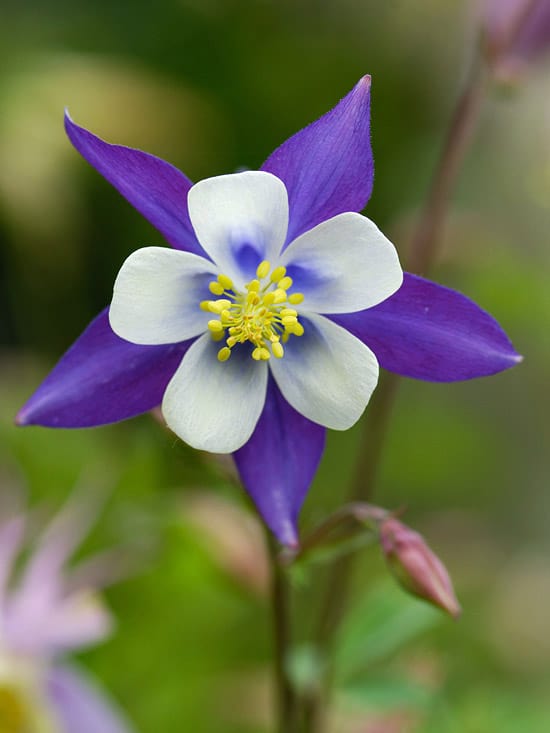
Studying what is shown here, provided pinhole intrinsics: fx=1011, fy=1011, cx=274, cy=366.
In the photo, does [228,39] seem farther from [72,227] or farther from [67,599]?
[67,599]

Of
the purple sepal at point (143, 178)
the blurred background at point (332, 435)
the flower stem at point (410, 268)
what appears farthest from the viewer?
the blurred background at point (332, 435)

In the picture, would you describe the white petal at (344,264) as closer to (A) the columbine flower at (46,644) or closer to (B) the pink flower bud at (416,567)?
(B) the pink flower bud at (416,567)

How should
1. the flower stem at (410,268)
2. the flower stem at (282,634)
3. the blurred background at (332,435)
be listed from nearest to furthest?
the flower stem at (282,634) → the flower stem at (410,268) → the blurred background at (332,435)

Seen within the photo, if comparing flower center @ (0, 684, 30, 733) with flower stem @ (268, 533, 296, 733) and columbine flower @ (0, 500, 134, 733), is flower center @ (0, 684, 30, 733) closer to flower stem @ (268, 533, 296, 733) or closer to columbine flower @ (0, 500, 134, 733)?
columbine flower @ (0, 500, 134, 733)

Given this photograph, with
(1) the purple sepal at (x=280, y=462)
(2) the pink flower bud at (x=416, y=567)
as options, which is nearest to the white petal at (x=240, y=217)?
(1) the purple sepal at (x=280, y=462)

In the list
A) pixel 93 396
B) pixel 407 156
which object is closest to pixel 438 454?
pixel 407 156

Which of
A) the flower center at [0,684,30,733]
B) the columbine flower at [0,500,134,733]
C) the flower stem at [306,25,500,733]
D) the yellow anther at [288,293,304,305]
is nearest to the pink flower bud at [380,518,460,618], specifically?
the yellow anther at [288,293,304,305]
